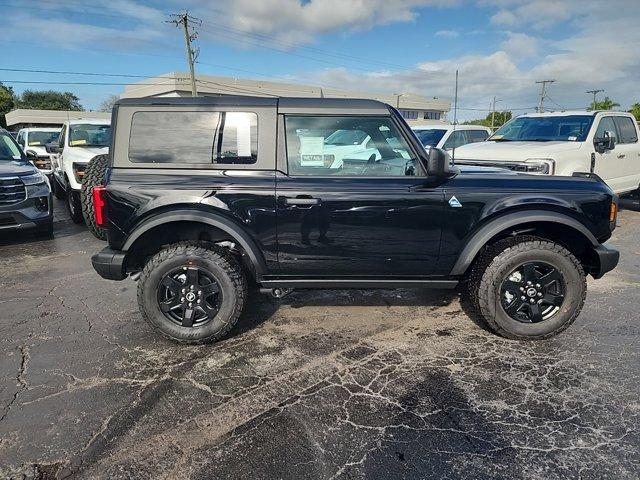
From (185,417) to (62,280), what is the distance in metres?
3.47

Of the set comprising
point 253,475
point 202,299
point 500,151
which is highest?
point 500,151

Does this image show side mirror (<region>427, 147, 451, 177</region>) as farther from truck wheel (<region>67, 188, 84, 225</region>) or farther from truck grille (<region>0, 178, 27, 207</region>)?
truck wheel (<region>67, 188, 84, 225</region>)

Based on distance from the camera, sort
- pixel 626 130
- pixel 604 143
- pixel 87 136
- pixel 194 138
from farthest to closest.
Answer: pixel 87 136 < pixel 626 130 < pixel 604 143 < pixel 194 138

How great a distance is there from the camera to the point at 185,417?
2.65 meters

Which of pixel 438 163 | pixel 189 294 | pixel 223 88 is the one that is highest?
pixel 223 88

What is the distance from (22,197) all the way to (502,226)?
6771mm

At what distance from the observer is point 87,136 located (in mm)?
→ 9195

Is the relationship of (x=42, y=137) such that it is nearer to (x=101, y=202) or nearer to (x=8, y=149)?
(x=8, y=149)

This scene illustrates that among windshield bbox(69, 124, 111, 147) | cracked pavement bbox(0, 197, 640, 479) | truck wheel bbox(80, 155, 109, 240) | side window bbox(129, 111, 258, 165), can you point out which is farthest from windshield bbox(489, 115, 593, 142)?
windshield bbox(69, 124, 111, 147)

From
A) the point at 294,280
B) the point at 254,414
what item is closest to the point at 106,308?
the point at 294,280

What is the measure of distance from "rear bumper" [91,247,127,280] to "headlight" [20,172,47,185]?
4262 mm

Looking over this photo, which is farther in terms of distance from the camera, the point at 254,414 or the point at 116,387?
the point at 116,387

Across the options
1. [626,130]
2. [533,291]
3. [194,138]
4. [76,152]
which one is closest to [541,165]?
[626,130]

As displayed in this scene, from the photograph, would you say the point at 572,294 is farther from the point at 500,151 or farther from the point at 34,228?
the point at 34,228
